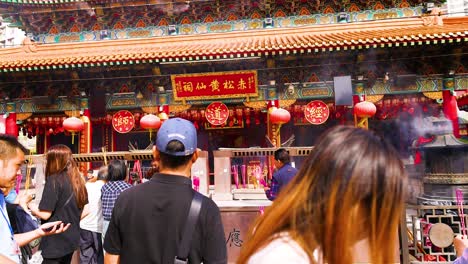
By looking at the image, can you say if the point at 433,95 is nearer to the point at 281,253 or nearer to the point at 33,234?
the point at 33,234

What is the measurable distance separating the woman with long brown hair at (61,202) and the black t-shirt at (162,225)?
5.00 ft

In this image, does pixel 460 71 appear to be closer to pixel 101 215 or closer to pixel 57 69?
pixel 101 215

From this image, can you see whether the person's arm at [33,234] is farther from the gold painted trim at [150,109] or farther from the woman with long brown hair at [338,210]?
the gold painted trim at [150,109]

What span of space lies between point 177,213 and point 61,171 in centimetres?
193

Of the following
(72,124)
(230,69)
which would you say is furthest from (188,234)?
(72,124)

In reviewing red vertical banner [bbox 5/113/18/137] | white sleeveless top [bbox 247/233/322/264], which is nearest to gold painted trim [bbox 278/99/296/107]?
red vertical banner [bbox 5/113/18/137]

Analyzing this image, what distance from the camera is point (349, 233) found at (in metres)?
0.85

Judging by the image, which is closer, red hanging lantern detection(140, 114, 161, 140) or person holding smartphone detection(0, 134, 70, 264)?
person holding smartphone detection(0, 134, 70, 264)

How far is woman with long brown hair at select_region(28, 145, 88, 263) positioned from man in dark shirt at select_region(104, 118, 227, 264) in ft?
4.87

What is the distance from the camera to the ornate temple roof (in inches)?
296

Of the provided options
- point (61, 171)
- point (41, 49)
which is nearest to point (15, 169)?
point (61, 171)

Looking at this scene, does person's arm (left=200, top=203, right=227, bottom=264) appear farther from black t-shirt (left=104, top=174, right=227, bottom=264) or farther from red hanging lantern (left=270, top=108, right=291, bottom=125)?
red hanging lantern (left=270, top=108, right=291, bottom=125)

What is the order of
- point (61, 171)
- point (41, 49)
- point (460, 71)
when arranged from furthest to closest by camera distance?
point (41, 49) < point (460, 71) < point (61, 171)

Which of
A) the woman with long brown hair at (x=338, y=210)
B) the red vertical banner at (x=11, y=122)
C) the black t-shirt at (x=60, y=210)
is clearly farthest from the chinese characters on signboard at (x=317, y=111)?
the red vertical banner at (x=11, y=122)
